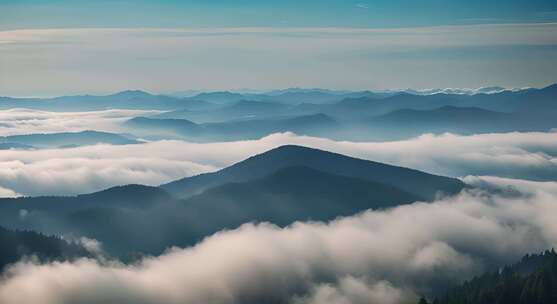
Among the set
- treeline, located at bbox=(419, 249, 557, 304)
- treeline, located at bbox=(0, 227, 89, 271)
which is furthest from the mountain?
treeline, located at bbox=(0, 227, 89, 271)

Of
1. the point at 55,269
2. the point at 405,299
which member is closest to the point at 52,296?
the point at 55,269

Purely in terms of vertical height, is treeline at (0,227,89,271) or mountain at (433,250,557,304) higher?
treeline at (0,227,89,271)

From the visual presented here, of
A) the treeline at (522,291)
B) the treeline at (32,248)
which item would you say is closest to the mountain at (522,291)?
the treeline at (522,291)

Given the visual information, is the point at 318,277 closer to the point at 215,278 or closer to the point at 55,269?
the point at 215,278

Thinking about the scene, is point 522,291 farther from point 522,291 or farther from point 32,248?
point 32,248

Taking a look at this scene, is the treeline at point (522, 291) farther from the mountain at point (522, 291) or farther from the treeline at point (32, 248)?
the treeline at point (32, 248)

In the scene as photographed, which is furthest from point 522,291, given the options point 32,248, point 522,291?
point 32,248

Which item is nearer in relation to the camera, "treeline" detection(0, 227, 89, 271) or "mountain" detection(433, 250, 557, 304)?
"mountain" detection(433, 250, 557, 304)

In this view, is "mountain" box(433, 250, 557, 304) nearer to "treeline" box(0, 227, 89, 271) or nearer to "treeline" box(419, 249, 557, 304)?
"treeline" box(419, 249, 557, 304)
